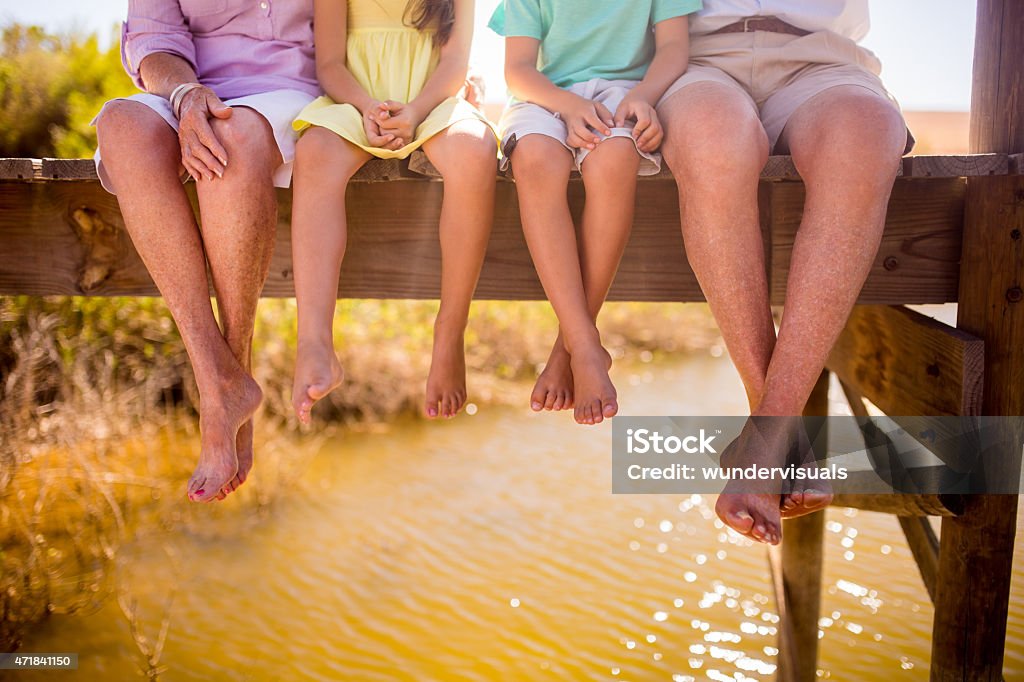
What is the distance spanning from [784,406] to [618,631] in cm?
210

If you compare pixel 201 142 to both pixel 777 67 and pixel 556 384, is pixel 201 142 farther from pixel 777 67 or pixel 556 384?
pixel 777 67

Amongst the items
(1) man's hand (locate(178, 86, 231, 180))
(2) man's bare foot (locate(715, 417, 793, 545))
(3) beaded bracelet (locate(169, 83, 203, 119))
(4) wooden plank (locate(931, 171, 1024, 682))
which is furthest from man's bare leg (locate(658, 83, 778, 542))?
(3) beaded bracelet (locate(169, 83, 203, 119))

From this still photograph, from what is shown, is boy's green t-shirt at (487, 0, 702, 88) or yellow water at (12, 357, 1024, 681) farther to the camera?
yellow water at (12, 357, 1024, 681)

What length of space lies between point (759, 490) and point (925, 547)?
49.2 inches

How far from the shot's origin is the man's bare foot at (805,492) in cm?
146

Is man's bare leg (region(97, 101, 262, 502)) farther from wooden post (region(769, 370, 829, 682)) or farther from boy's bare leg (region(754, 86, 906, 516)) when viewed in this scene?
wooden post (region(769, 370, 829, 682))

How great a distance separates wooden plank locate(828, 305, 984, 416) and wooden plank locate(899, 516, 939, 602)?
1.57ft

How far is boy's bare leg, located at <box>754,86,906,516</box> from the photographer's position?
1.48 meters

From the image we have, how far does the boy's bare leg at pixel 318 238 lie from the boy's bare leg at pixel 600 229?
1.58ft

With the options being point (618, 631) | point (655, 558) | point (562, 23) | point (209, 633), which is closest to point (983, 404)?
point (562, 23)

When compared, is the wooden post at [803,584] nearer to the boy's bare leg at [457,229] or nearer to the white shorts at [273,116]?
the boy's bare leg at [457,229]

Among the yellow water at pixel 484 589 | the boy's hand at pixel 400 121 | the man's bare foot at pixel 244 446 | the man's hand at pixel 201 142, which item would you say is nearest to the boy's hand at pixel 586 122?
the boy's hand at pixel 400 121

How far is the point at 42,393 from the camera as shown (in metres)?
4.62

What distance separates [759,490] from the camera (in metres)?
1.48
